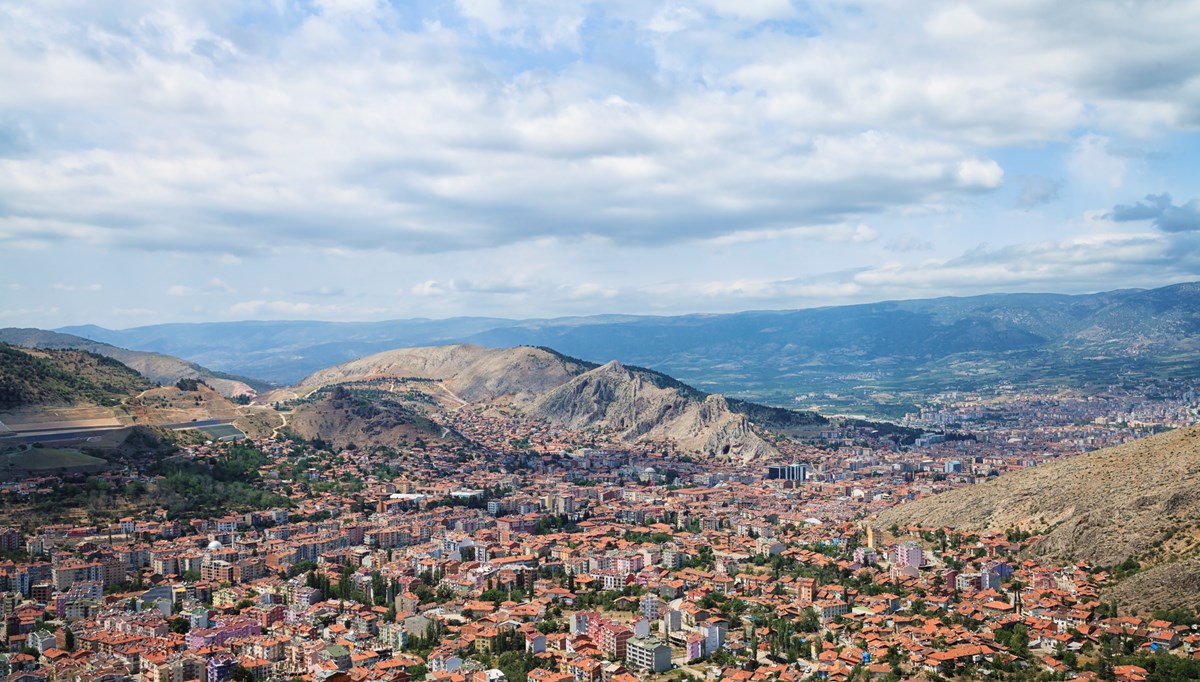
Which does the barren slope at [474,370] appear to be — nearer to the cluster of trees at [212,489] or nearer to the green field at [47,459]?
the cluster of trees at [212,489]

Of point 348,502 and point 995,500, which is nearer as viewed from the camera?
point 995,500

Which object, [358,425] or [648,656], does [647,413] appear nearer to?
[358,425]

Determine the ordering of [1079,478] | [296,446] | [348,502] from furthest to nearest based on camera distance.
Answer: [296,446], [348,502], [1079,478]

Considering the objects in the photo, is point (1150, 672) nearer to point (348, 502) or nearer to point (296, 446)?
point (348, 502)

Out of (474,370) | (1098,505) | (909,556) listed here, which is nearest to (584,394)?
(474,370)

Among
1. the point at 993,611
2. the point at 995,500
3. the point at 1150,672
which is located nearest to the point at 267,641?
the point at 993,611

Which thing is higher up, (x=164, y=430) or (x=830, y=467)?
(x=164, y=430)
